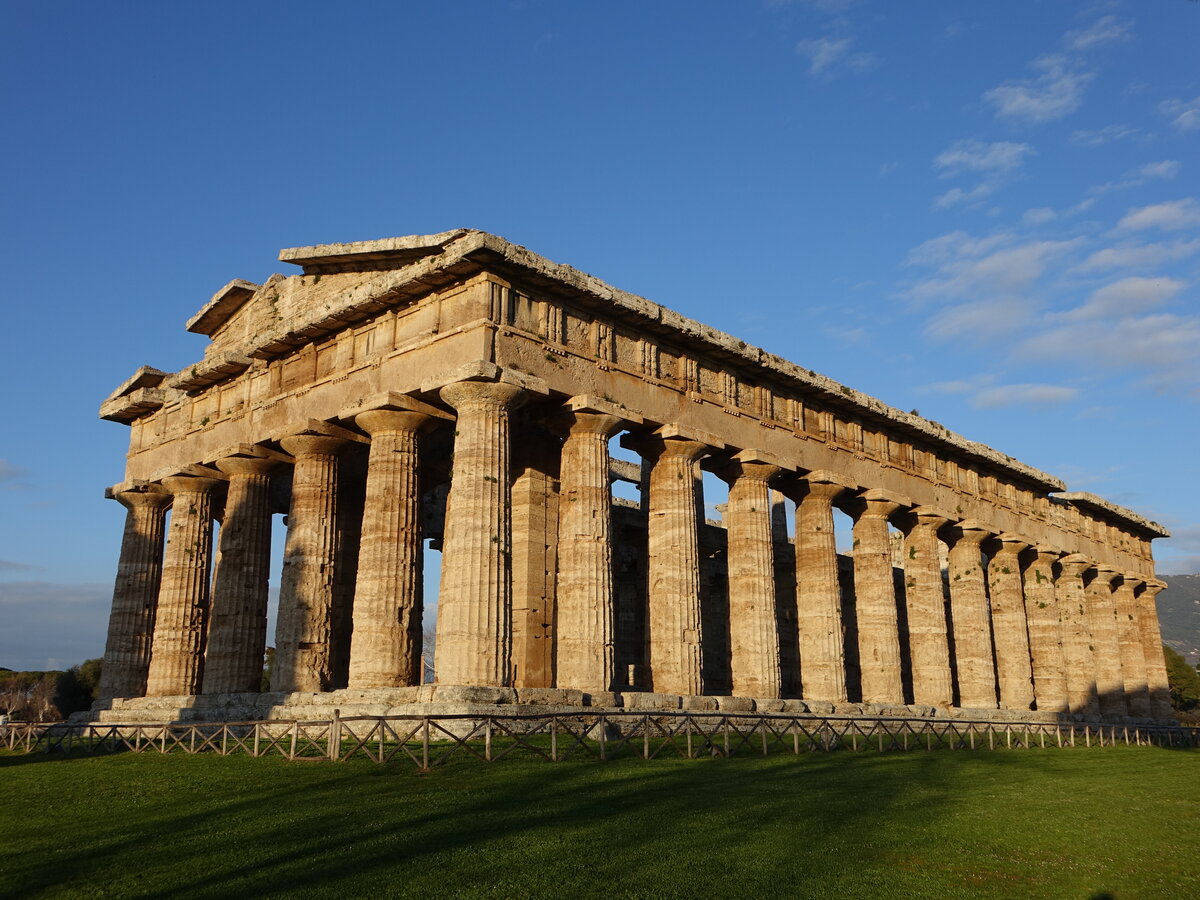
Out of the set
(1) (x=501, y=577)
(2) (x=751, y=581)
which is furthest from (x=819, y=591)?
(1) (x=501, y=577)

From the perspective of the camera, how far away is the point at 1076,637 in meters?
41.8

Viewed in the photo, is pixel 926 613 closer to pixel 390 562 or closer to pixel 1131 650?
pixel 1131 650

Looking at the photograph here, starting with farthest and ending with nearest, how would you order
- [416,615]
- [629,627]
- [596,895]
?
[629,627] < [416,615] < [596,895]

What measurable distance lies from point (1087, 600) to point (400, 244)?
33.4m

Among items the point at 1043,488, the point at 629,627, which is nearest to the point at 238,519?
the point at 629,627

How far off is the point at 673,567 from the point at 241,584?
1107 centimetres

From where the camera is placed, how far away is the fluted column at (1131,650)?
148 feet

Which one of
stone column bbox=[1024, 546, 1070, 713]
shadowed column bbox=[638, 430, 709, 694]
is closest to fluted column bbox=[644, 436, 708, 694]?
shadowed column bbox=[638, 430, 709, 694]

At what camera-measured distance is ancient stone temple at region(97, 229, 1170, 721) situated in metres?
22.0

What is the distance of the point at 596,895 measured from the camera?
351 inches

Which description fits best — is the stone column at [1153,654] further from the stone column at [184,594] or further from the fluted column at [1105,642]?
the stone column at [184,594]

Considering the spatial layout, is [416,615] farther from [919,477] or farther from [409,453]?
[919,477]

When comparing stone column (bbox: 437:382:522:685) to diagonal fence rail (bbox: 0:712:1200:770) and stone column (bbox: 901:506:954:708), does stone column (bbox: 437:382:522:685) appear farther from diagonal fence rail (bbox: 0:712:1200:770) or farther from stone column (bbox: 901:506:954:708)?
stone column (bbox: 901:506:954:708)

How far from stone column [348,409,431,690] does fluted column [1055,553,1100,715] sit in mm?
28212
